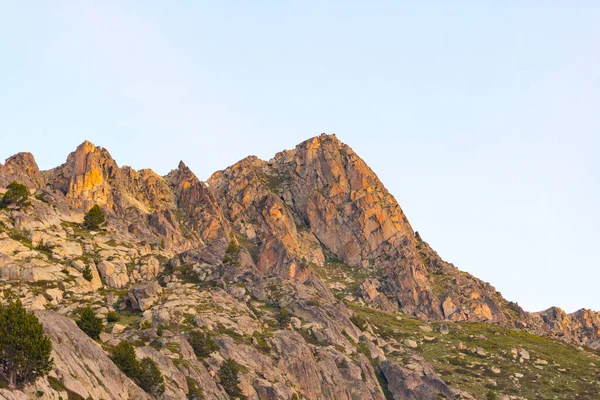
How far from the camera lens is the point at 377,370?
13862cm

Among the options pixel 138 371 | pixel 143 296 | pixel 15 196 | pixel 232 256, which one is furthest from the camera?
pixel 232 256

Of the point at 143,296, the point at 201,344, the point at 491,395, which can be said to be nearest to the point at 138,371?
the point at 201,344

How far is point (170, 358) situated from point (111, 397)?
79.4 feet

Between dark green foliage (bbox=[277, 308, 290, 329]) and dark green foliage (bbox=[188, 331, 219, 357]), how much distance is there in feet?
96.8

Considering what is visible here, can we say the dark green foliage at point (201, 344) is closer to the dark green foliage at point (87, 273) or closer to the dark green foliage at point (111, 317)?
the dark green foliage at point (111, 317)

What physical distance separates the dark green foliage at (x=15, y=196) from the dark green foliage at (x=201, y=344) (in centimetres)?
6618

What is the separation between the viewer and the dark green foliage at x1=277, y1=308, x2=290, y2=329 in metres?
135

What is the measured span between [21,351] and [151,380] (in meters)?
23.9

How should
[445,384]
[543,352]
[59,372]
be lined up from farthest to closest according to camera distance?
[543,352] < [445,384] < [59,372]

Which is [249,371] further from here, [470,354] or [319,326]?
[470,354]

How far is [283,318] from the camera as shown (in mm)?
139750

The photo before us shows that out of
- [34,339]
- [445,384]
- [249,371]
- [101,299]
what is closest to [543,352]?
[445,384]

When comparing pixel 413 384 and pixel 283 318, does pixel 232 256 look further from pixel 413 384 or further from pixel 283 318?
pixel 413 384

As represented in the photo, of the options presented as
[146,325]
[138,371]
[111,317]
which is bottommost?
[138,371]
